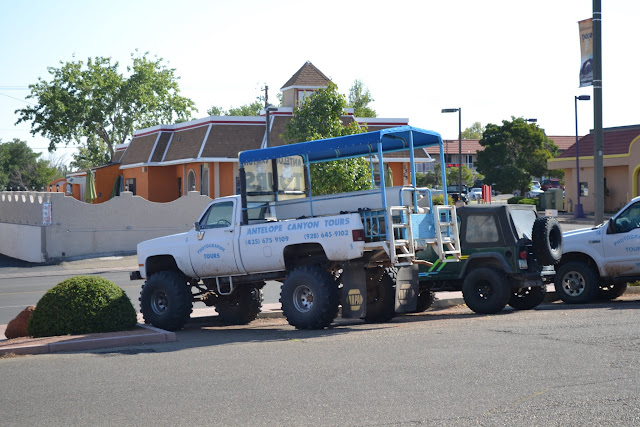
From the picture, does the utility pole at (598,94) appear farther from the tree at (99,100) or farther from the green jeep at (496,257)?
the tree at (99,100)

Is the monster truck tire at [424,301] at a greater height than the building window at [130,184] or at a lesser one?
lesser

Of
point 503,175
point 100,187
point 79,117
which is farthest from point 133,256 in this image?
point 503,175

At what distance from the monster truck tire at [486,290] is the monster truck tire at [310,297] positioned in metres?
2.76

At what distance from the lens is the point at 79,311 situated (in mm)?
11766

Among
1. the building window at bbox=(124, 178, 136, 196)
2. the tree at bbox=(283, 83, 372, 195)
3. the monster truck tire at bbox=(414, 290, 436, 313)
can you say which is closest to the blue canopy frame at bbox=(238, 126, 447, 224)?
the monster truck tire at bbox=(414, 290, 436, 313)

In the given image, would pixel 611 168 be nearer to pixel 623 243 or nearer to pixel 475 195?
pixel 475 195

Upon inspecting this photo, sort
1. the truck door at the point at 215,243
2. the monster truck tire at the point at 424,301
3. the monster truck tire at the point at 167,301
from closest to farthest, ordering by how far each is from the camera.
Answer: the truck door at the point at 215,243 → the monster truck tire at the point at 167,301 → the monster truck tire at the point at 424,301

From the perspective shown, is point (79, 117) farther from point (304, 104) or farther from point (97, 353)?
point (97, 353)

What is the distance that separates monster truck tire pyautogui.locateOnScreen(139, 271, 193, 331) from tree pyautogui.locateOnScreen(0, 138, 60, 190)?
92.7 m

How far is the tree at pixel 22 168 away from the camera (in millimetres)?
104688

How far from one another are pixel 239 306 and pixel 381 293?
2.66 meters

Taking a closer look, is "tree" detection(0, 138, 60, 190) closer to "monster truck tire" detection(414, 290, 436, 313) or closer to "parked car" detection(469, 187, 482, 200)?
"parked car" detection(469, 187, 482, 200)

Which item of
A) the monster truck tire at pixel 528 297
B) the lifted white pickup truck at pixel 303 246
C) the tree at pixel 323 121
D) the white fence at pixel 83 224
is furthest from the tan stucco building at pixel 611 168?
the lifted white pickup truck at pixel 303 246

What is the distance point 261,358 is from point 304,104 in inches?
1063
